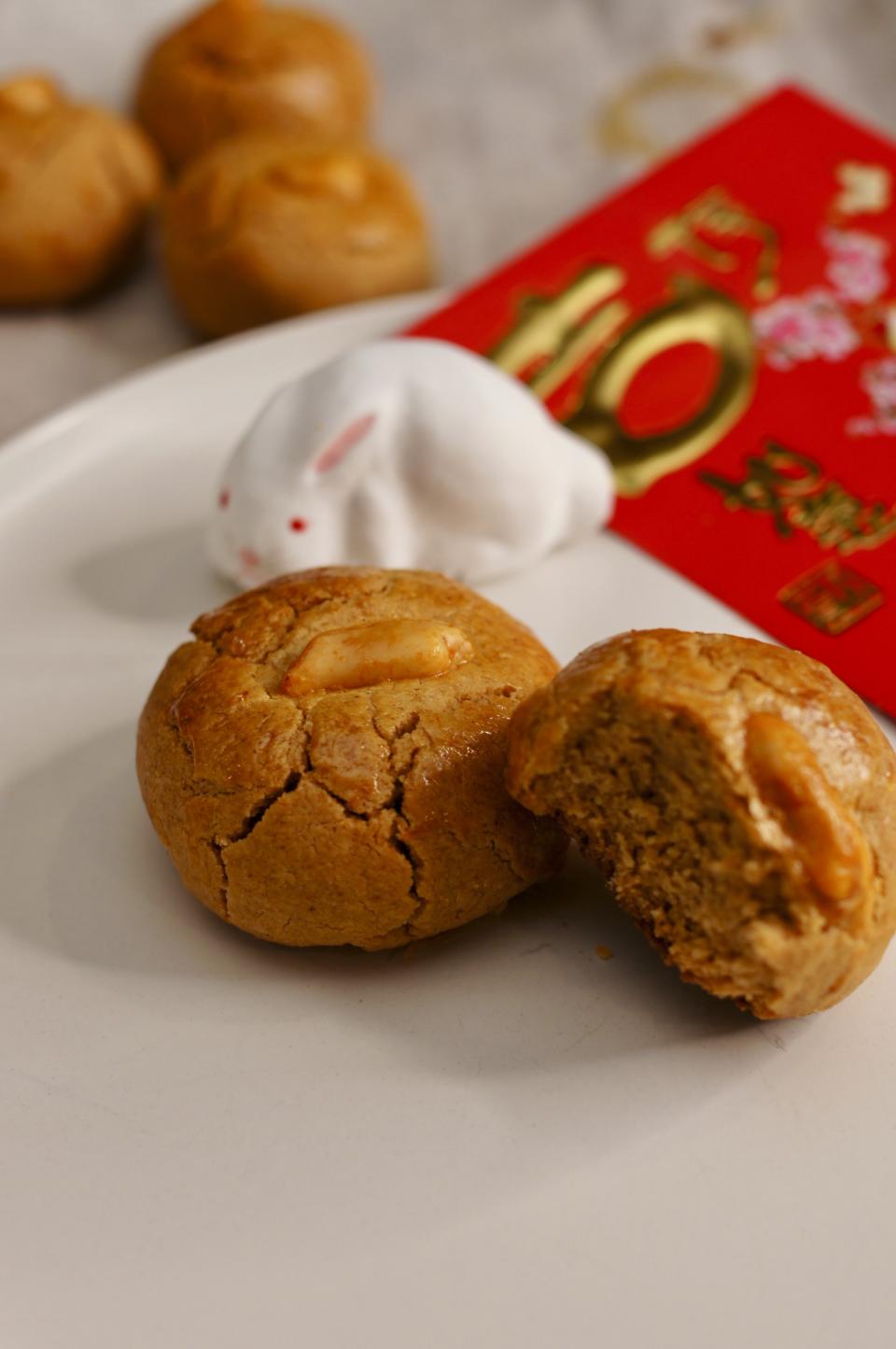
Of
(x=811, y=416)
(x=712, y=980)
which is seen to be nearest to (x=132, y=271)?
(x=811, y=416)

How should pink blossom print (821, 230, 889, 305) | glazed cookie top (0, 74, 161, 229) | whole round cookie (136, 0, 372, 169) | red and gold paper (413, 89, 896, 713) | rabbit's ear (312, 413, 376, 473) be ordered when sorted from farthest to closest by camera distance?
whole round cookie (136, 0, 372, 169), glazed cookie top (0, 74, 161, 229), pink blossom print (821, 230, 889, 305), red and gold paper (413, 89, 896, 713), rabbit's ear (312, 413, 376, 473)

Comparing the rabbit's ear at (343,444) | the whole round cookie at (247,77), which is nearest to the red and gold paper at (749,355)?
the rabbit's ear at (343,444)

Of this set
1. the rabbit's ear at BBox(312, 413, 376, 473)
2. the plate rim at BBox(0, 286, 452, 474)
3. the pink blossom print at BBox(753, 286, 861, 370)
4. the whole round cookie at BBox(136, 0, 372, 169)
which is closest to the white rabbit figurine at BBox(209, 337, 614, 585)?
the rabbit's ear at BBox(312, 413, 376, 473)

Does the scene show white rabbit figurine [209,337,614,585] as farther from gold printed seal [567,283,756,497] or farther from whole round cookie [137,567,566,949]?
whole round cookie [137,567,566,949]

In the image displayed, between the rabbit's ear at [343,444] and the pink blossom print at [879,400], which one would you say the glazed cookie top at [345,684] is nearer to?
the rabbit's ear at [343,444]

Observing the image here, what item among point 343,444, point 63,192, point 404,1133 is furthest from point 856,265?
point 404,1133

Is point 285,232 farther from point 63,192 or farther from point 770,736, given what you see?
point 770,736
